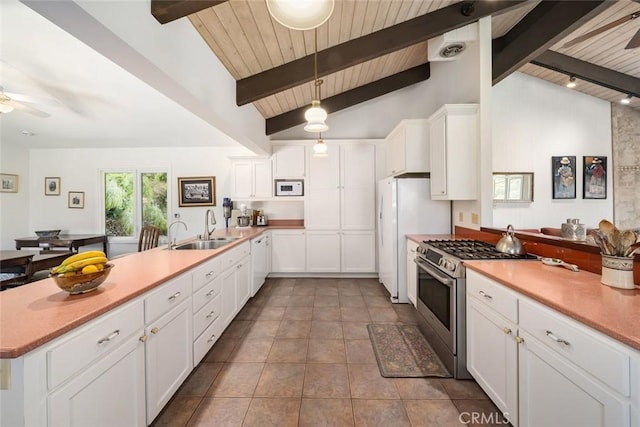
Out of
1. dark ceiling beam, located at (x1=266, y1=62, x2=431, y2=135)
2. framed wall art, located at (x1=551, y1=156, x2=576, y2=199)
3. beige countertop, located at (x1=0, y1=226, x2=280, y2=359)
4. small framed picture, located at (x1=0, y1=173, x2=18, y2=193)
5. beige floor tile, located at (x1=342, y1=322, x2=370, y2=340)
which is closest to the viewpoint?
beige countertop, located at (x1=0, y1=226, x2=280, y2=359)

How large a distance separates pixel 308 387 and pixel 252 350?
2.31 feet

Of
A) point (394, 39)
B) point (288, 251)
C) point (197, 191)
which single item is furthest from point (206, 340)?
point (197, 191)

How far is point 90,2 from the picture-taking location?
1.01 m

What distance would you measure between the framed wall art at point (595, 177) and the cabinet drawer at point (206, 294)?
483 cm

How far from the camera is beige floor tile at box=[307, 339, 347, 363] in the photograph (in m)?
2.11

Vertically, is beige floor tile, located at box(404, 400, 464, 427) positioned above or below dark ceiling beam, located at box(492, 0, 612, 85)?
below

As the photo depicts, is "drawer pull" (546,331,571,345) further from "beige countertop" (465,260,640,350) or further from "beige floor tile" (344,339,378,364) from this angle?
"beige floor tile" (344,339,378,364)

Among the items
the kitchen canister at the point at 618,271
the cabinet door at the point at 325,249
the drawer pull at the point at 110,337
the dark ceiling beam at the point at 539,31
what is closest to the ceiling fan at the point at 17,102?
the drawer pull at the point at 110,337

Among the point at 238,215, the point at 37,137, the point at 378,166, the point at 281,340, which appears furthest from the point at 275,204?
the point at 37,137

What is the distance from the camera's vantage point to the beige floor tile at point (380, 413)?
151cm

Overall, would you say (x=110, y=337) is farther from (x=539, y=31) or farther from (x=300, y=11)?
(x=539, y=31)

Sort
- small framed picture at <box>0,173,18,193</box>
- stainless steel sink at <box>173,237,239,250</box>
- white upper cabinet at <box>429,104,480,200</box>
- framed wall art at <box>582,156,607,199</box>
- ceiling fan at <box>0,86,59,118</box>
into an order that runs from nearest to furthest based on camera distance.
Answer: ceiling fan at <box>0,86,59,118</box>, white upper cabinet at <box>429,104,480,200</box>, stainless steel sink at <box>173,237,239,250</box>, framed wall art at <box>582,156,607,199</box>, small framed picture at <box>0,173,18,193</box>

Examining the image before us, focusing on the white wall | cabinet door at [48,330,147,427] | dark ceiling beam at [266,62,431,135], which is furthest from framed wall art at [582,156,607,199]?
cabinet door at [48,330,147,427]

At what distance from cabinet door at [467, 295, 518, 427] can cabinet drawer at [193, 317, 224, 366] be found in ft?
6.60
